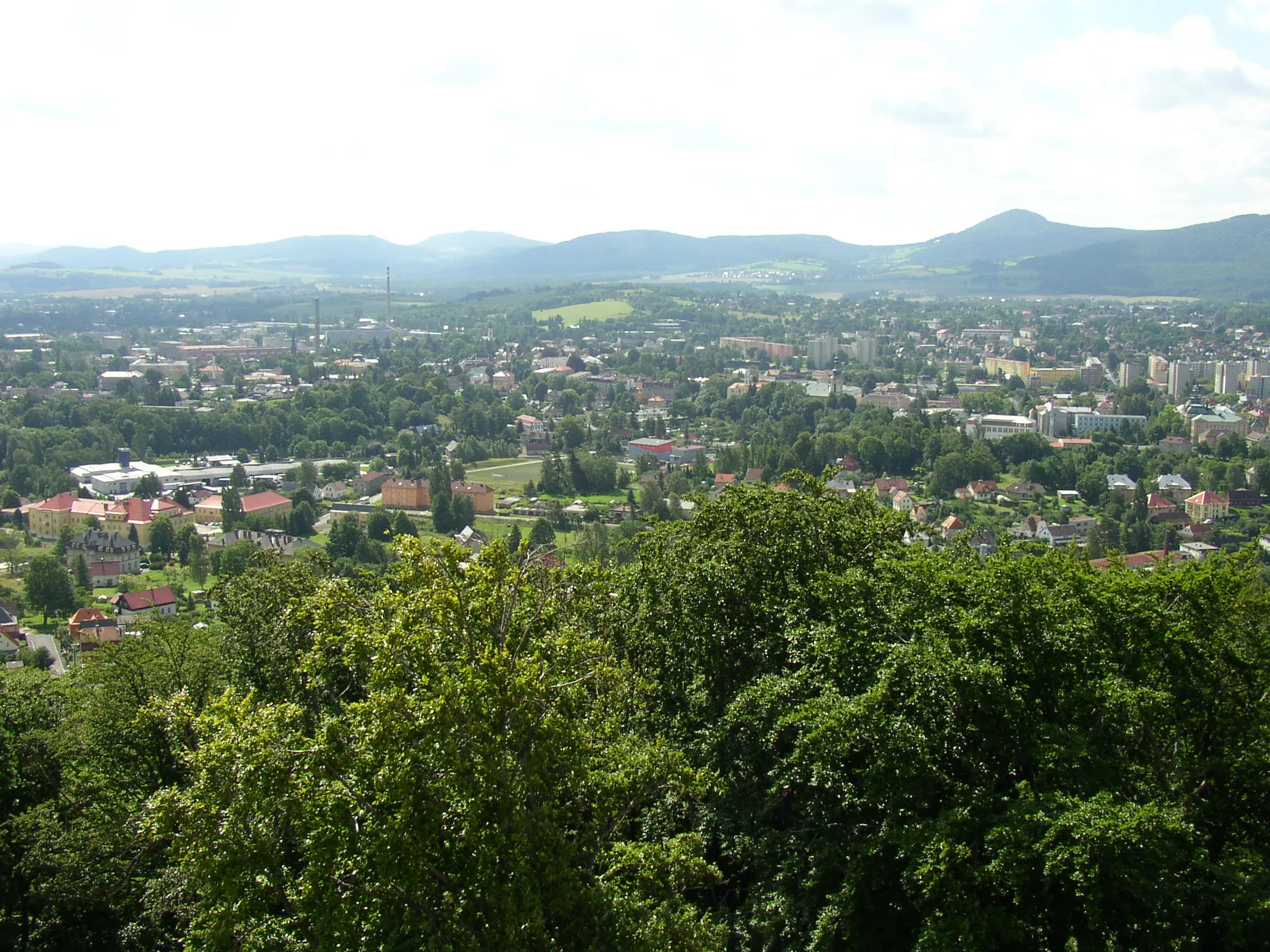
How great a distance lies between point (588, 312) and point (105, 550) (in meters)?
97.3

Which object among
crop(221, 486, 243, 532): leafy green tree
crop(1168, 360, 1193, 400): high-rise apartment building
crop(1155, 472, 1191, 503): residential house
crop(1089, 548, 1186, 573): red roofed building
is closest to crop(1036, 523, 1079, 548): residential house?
crop(1089, 548, 1186, 573): red roofed building

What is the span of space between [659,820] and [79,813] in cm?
498

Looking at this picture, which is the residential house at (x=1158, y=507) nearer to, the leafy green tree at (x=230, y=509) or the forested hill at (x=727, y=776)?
Answer: the forested hill at (x=727, y=776)

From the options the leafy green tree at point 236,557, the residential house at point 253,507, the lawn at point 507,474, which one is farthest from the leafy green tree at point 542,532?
the residential house at point 253,507

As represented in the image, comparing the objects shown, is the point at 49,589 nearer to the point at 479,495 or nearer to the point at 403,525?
the point at 403,525

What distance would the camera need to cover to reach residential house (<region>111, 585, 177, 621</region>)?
27.9 m

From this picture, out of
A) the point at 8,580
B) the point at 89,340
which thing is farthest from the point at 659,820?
A: the point at 89,340

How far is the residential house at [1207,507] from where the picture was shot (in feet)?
128

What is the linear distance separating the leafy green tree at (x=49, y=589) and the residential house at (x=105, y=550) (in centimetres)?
340

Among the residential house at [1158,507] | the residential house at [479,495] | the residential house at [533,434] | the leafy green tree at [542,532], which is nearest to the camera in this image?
the leafy green tree at [542,532]

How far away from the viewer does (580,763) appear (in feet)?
20.1

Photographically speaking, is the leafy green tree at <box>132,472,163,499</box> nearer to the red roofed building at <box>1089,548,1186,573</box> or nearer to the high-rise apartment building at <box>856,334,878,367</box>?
the red roofed building at <box>1089,548,1186,573</box>

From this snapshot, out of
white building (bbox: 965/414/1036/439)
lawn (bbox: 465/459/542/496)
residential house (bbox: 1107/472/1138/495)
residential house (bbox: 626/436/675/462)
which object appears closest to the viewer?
residential house (bbox: 1107/472/1138/495)

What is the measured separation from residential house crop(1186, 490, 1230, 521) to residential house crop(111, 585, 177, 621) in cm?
3336
